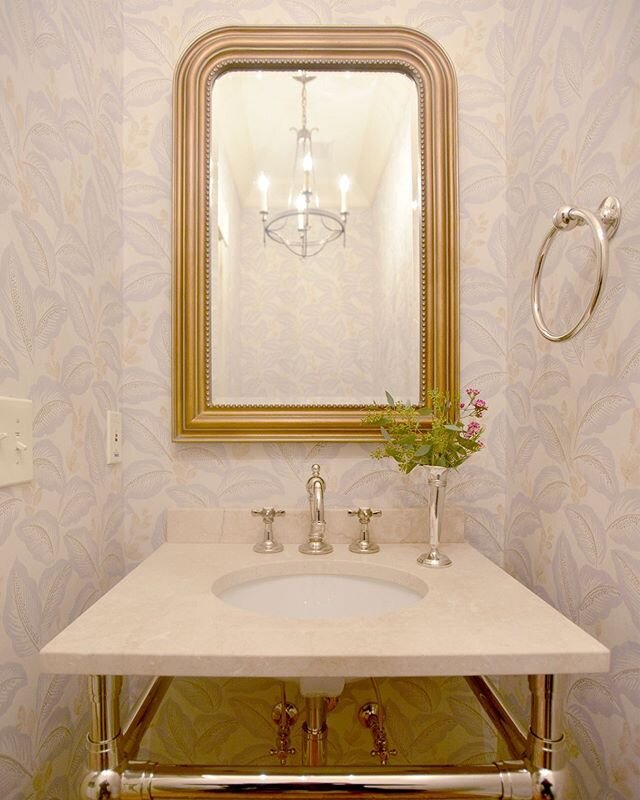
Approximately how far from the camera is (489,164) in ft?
3.69

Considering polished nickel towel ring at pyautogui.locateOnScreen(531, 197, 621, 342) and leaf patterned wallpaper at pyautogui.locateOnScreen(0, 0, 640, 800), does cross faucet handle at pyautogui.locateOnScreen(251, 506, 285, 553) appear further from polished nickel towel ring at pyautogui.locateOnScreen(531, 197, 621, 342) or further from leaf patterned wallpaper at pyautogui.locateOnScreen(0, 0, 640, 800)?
→ polished nickel towel ring at pyautogui.locateOnScreen(531, 197, 621, 342)

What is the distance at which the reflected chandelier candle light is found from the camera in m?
1.11

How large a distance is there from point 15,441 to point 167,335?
0.45 m

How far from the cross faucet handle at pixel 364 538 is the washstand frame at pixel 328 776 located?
41 cm

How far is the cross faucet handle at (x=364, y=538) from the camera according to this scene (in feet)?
3.31

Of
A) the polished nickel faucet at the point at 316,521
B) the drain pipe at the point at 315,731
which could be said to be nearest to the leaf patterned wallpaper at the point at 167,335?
the polished nickel faucet at the point at 316,521

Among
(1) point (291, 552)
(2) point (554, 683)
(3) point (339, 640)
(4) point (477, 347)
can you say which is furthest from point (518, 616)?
(4) point (477, 347)

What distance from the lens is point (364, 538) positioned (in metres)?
1.03

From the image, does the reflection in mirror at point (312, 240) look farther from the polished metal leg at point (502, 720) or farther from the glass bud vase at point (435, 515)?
the polished metal leg at point (502, 720)

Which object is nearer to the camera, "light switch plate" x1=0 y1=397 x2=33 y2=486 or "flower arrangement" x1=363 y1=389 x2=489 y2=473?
"light switch plate" x1=0 y1=397 x2=33 y2=486

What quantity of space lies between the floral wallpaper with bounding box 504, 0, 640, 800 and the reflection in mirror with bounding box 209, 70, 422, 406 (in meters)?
0.24

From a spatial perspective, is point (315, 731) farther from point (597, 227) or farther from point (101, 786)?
point (597, 227)

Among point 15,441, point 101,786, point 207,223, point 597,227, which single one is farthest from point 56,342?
point 597,227

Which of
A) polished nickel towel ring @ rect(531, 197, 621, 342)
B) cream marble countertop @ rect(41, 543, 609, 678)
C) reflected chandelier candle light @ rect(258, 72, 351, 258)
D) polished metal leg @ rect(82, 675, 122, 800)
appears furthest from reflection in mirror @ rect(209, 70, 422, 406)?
polished metal leg @ rect(82, 675, 122, 800)
